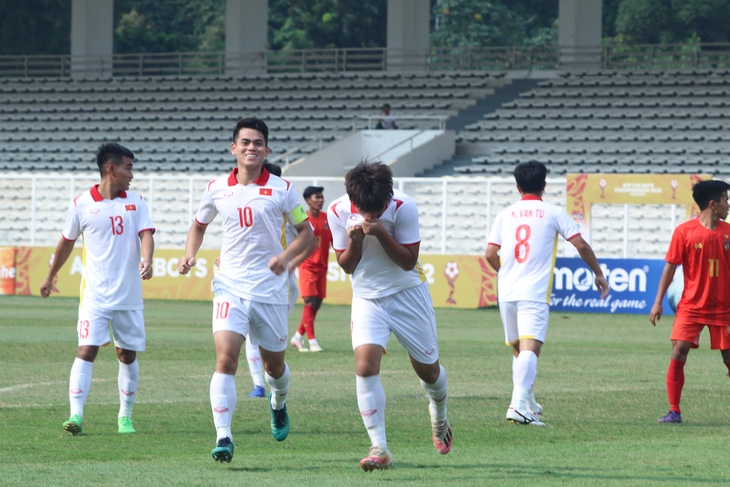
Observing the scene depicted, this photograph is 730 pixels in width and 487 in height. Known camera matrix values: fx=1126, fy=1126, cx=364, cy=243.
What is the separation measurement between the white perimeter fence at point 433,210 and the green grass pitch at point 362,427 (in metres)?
10.4

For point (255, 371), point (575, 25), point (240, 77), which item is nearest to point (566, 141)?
point (575, 25)

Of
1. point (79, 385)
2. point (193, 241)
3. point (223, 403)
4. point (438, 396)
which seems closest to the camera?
point (223, 403)

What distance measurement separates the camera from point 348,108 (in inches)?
1407

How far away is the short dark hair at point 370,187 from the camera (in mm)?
6465

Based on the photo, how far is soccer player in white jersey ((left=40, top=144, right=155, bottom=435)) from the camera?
8.30 m

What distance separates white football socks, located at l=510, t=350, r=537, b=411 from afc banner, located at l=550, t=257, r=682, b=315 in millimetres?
13489

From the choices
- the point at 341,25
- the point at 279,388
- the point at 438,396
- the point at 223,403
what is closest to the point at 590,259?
the point at 438,396

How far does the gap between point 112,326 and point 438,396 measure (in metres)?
2.64

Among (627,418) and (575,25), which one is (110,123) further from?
(627,418)

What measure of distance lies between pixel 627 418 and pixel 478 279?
561 inches

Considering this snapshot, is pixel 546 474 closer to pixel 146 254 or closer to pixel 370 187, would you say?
pixel 370 187

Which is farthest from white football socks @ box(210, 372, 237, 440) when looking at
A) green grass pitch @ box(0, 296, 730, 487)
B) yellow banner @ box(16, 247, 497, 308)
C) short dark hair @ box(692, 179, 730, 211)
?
yellow banner @ box(16, 247, 497, 308)

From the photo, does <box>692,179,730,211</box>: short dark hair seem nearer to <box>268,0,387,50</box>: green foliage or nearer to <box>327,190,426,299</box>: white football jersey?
<box>327,190,426,299</box>: white football jersey

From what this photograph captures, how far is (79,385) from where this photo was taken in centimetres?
823
